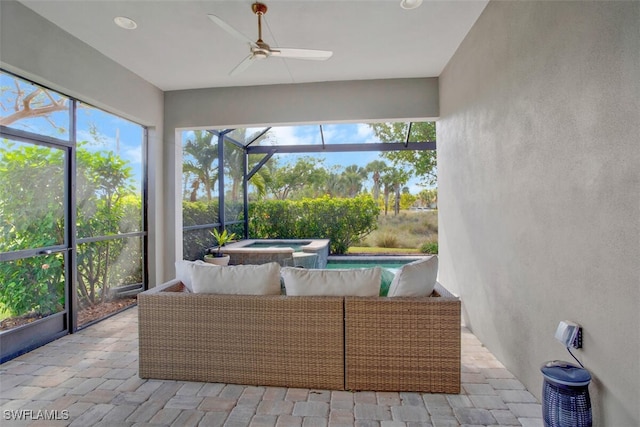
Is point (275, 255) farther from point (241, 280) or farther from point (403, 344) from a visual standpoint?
point (403, 344)

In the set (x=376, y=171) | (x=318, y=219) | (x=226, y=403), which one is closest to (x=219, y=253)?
(x=318, y=219)

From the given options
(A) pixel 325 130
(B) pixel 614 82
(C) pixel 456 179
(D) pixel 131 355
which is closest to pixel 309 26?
(C) pixel 456 179

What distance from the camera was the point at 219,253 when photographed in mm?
5867

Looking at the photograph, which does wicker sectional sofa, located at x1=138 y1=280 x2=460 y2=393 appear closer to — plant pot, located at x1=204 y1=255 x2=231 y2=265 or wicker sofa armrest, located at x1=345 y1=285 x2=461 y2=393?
wicker sofa armrest, located at x1=345 y1=285 x2=461 y2=393

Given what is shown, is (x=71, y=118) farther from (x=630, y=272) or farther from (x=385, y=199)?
(x=385, y=199)

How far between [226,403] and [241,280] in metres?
0.78

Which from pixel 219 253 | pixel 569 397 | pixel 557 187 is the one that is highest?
pixel 557 187

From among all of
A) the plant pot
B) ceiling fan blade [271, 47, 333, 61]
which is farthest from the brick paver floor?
the plant pot

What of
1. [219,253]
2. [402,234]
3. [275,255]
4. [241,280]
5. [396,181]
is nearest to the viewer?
[241,280]

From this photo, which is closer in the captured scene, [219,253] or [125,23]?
[125,23]

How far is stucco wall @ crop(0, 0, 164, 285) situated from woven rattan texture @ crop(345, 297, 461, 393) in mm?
3358

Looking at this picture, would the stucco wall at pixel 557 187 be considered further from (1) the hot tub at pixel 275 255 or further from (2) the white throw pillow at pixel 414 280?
(1) the hot tub at pixel 275 255

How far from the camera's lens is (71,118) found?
11.3ft

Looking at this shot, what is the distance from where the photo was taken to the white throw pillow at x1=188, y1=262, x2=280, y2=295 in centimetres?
241
